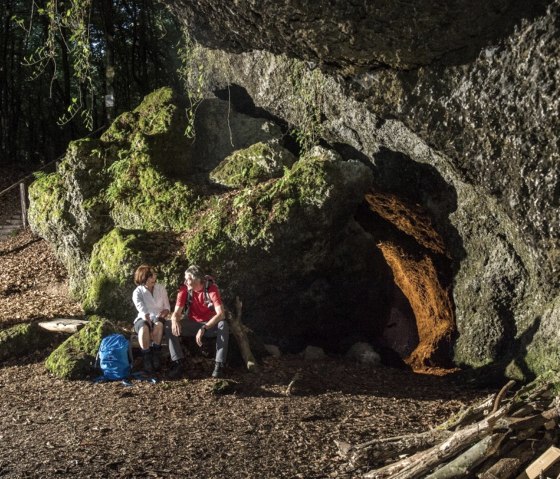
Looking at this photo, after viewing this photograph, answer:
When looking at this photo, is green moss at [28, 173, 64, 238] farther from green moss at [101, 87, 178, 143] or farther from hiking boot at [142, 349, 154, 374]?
hiking boot at [142, 349, 154, 374]

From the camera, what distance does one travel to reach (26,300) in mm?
12328

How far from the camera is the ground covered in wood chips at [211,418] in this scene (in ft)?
18.6

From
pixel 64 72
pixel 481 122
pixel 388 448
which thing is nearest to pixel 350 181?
pixel 481 122

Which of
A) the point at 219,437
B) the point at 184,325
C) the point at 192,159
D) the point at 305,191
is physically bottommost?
the point at 219,437

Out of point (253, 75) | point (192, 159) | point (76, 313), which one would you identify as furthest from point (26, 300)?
point (253, 75)

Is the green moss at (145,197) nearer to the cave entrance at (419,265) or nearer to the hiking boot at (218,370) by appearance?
the hiking boot at (218,370)

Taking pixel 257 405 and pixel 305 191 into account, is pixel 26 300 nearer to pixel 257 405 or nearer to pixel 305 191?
pixel 305 191

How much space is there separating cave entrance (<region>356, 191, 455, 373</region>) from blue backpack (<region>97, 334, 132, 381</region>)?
617cm

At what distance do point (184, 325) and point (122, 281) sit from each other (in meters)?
1.81

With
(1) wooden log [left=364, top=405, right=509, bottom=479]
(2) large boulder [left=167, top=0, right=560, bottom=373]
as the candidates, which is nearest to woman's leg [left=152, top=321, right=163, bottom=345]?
(2) large boulder [left=167, top=0, right=560, bottom=373]

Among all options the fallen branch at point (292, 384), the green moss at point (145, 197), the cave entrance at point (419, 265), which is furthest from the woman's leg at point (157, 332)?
the cave entrance at point (419, 265)

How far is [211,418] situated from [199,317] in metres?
1.91

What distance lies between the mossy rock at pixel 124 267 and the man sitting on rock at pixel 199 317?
1592mm

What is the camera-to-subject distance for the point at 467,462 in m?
5.12
